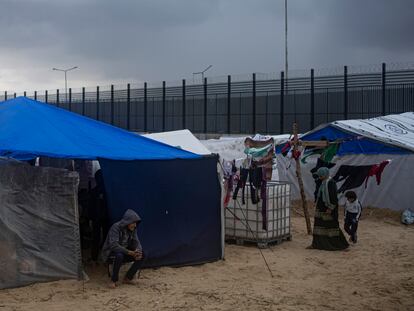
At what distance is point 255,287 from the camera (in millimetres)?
8203

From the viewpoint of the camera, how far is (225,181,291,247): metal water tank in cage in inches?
441

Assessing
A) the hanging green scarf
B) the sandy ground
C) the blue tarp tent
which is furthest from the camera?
the hanging green scarf

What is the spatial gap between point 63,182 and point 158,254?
6.58 feet

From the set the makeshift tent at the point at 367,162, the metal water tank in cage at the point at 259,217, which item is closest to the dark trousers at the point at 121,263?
the metal water tank in cage at the point at 259,217

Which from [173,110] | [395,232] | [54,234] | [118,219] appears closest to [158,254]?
[118,219]

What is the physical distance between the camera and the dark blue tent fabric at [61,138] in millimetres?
8508

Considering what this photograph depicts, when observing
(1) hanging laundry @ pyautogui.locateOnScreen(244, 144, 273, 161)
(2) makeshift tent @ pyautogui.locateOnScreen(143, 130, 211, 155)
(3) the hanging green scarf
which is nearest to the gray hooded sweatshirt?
(3) the hanging green scarf

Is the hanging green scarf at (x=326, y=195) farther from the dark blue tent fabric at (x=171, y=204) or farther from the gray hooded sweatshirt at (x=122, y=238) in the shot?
the gray hooded sweatshirt at (x=122, y=238)

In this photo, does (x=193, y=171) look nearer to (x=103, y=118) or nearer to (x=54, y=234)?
(x=54, y=234)

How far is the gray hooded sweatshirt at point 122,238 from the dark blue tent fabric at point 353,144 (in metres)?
9.35

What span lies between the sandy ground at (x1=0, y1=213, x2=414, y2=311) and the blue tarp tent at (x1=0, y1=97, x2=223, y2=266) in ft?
1.44

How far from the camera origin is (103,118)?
113 ft

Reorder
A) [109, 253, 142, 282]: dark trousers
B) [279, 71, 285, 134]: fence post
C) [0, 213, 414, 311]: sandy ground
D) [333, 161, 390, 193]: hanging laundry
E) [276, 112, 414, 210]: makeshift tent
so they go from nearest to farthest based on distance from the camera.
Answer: [0, 213, 414, 311]: sandy ground
[109, 253, 142, 282]: dark trousers
[276, 112, 414, 210]: makeshift tent
[333, 161, 390, 193]: hanging laundry
[279, 71, 285, 134]: fence post

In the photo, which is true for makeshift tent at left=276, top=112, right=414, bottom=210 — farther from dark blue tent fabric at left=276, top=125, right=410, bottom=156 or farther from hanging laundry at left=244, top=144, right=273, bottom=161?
hanging laundry at left=244, top=144, right=273, bottom=161
